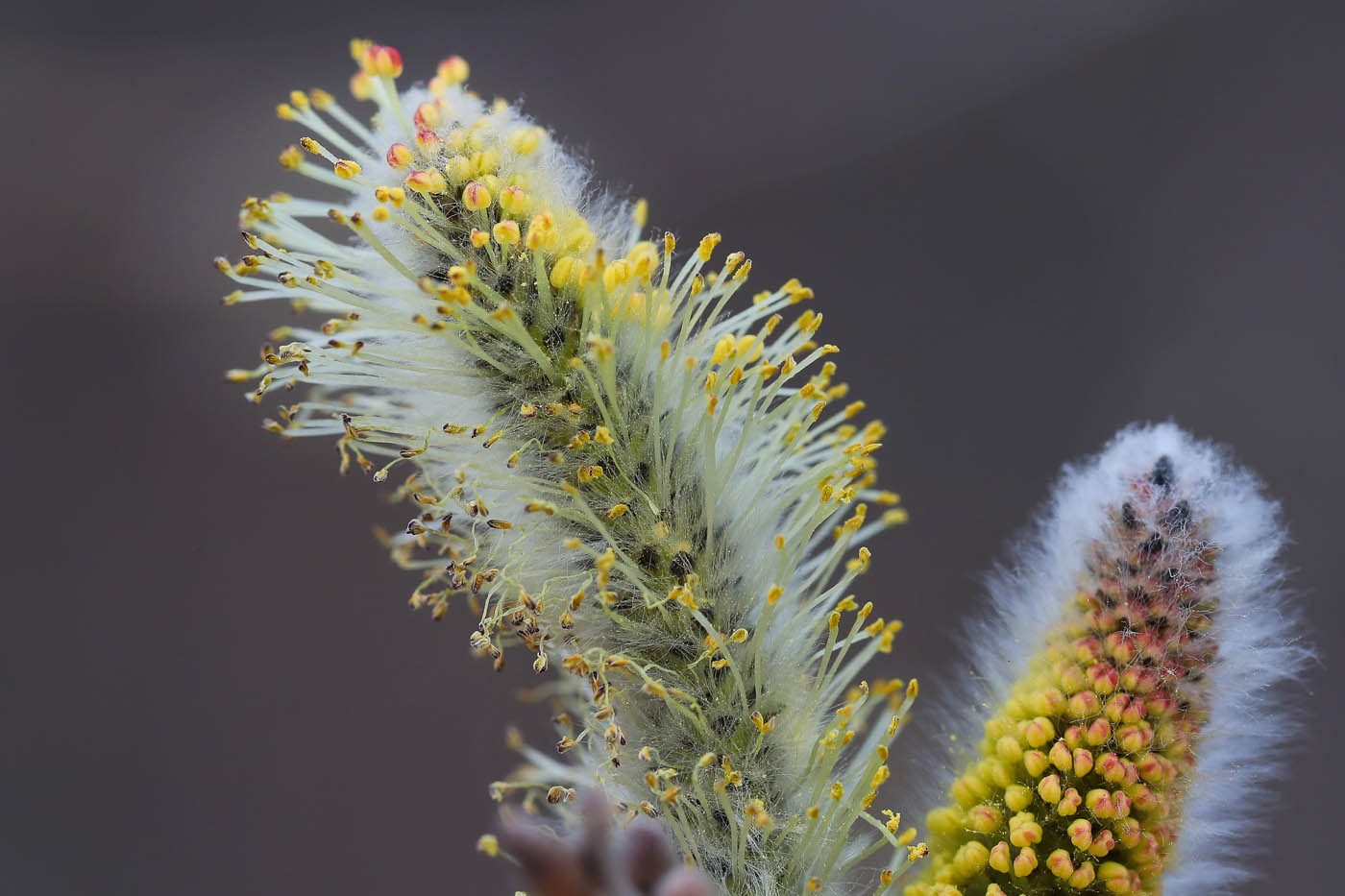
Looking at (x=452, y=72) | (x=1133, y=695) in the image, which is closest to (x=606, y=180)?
(x=452, y=72)

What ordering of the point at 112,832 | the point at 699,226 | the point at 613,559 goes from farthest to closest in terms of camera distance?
1. the point at 699,226
2. the point at 112,832
3. the point at 613,559

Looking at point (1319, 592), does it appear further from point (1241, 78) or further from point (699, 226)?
point (699, 226)

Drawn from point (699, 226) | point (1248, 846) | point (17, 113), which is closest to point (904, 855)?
point (1248, 846)

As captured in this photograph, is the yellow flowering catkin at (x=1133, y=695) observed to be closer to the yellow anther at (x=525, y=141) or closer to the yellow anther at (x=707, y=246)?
the yellow anther at (x=707, y=246)

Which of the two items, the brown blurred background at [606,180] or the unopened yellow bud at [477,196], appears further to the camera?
the brown blurred background at [606,180]

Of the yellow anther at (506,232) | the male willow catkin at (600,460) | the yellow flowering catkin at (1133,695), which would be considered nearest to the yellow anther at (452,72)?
the male willow catkin at (600,460)

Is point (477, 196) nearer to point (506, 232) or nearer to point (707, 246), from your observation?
point (506, 232)
